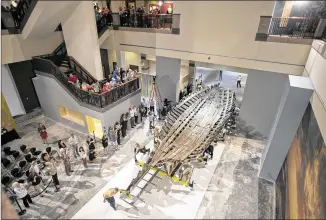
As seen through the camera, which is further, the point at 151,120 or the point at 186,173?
the point at 151,120

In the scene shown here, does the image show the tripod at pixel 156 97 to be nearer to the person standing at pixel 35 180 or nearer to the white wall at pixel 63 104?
the white wall at pixel 63 104

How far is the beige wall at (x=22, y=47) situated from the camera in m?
8.98

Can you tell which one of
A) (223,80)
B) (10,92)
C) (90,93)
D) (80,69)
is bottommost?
(223,80)

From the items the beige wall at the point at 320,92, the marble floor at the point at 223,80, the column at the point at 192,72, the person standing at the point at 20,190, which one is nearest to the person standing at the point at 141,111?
the column at the point at 192,72

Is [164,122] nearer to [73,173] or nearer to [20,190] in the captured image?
[73,173]

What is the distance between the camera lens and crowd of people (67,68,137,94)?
781cm

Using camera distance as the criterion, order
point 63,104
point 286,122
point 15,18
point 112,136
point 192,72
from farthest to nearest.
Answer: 1. point 192,72
2. point 63,104
3. point 15,18
4. point 112,136
5. point 286,122

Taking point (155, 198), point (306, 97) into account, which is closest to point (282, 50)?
point (306, 97)

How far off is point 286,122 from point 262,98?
2948 mm

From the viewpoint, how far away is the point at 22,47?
9.65 m

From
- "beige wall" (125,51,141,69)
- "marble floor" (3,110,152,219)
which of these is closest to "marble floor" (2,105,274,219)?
"marble floor" (3,110,152,219)

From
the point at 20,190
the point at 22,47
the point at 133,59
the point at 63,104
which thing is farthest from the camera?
the point at 133,59

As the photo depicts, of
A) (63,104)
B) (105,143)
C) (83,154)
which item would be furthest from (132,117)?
(63,104)

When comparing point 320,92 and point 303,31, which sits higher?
point 303,31
